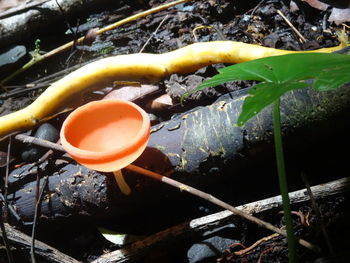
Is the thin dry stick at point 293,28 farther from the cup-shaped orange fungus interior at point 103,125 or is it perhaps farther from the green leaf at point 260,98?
the green leaf at point 260,98

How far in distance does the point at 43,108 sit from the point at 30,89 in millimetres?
478

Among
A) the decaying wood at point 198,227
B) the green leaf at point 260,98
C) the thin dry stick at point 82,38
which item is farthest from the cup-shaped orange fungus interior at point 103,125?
the thin dry stick at point 82,38

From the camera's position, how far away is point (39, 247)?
1.55m

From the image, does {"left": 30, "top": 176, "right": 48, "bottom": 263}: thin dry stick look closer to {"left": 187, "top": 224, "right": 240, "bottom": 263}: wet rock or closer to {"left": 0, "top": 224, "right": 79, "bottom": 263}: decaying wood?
{"left": 0, "top": 224, "right": 79, "bottom": 263}: decaying wood

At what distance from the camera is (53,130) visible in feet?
6.57

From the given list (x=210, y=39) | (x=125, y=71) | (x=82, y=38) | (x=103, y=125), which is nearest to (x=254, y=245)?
(x=103, y=125)

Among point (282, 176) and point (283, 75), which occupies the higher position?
point (283, 75)

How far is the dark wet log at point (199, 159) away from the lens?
153 centimetres

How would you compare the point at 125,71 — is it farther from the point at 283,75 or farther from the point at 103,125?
the point at 283,75

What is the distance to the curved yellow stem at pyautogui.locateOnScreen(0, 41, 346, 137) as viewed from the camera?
2.02 metres

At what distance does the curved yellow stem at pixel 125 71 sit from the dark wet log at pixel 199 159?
1.47ft

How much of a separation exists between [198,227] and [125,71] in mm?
1159

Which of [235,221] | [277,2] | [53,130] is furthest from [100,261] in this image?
[277,2]

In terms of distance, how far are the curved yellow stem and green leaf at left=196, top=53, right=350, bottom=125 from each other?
3.10ft
